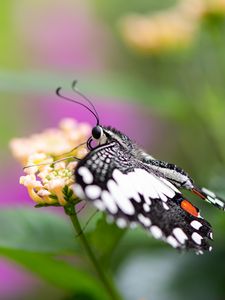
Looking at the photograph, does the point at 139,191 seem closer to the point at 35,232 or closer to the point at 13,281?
the point at 35,232

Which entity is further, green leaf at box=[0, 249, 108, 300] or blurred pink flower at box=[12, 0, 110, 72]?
blurred pink flower at box=[12, 0, 110, 72]

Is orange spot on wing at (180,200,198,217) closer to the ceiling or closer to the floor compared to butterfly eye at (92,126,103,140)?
closer to the floor

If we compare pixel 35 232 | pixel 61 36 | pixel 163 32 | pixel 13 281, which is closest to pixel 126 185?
pixel 35 232

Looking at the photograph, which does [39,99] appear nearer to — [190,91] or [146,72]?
[146,72]

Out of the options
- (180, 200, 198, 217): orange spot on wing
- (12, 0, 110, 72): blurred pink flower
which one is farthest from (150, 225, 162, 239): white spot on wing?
(12, 0, 110, 72): blurred pink flower

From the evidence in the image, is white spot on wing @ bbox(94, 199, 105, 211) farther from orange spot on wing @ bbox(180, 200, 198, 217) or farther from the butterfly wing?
orange spot on wing @ bbox(180, 200, 198, 217)

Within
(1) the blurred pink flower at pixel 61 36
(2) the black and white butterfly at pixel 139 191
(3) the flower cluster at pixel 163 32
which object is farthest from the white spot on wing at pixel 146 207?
(1) the blurred pink flower at pixel 61 36
